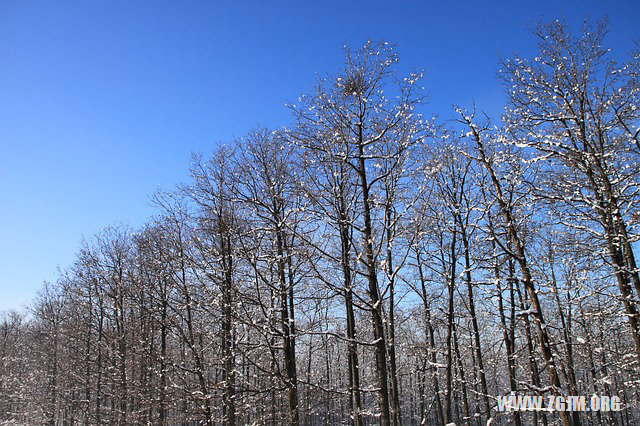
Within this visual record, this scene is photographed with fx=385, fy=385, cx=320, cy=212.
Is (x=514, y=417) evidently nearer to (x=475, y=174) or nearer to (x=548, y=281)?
(x=548, y=281)

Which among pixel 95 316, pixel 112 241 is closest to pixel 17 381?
pixel 95 316

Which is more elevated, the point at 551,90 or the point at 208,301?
the point at 551,90

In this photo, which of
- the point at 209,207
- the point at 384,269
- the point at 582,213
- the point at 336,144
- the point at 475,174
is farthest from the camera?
the point at 475,174

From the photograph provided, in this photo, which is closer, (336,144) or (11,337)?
(336,144)

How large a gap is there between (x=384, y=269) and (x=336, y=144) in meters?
2.90

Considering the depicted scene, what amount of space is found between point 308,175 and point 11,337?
5979 centimetres

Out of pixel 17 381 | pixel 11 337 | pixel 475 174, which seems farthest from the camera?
pixel 11 337

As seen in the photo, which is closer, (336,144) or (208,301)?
(336,144)

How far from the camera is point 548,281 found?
420 inches

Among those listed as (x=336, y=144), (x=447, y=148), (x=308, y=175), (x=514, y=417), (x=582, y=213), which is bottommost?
(x=514, y=417)

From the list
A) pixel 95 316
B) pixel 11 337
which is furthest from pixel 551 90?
pixel 11 337

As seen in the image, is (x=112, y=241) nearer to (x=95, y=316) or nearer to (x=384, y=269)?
(x=95, y=316)

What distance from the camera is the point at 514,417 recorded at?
1308 cm

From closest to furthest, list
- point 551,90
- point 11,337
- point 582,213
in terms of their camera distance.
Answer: point 582,213
point 551,90
point 11,337
